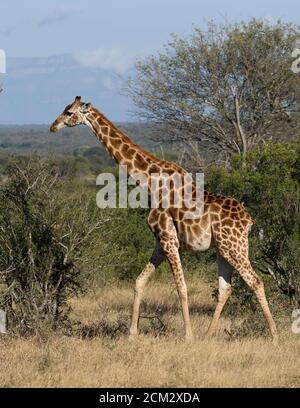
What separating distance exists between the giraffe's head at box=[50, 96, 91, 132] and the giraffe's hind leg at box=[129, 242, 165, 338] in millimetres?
1610

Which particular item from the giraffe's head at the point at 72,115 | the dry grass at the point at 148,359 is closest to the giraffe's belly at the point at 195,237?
the dry grass at the point at 148,359

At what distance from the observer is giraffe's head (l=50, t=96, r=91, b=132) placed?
1041 cm

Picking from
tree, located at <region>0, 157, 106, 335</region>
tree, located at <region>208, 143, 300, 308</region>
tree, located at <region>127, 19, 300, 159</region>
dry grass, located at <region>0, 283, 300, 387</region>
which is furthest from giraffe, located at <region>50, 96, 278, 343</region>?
tree, located at <region>127, 19, 300, 159</region>

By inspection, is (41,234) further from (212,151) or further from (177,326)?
(212,151)

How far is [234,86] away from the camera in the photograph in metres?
20.4

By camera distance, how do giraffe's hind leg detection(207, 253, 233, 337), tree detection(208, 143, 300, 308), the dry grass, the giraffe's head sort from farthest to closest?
tree detection(208, 143, 300, 308)
the giraffe's head
giraffe's hind leg detection(207, 253, 233, 337)
the dry grass

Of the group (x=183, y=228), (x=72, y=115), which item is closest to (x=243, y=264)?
(x=183, y=228)

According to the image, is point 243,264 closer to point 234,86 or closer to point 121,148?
point 121,148

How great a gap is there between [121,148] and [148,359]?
2824 millimetres

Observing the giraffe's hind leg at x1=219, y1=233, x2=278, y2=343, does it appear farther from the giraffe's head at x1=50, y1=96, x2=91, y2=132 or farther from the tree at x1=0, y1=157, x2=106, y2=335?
the giraffe's head at x1=50, y1=96, x2=91, y2=132

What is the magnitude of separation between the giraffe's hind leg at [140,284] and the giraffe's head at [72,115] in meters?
1.61

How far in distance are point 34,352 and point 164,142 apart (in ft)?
41.8

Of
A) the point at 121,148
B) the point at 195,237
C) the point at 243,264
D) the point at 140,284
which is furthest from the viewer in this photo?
the point at 121,148
